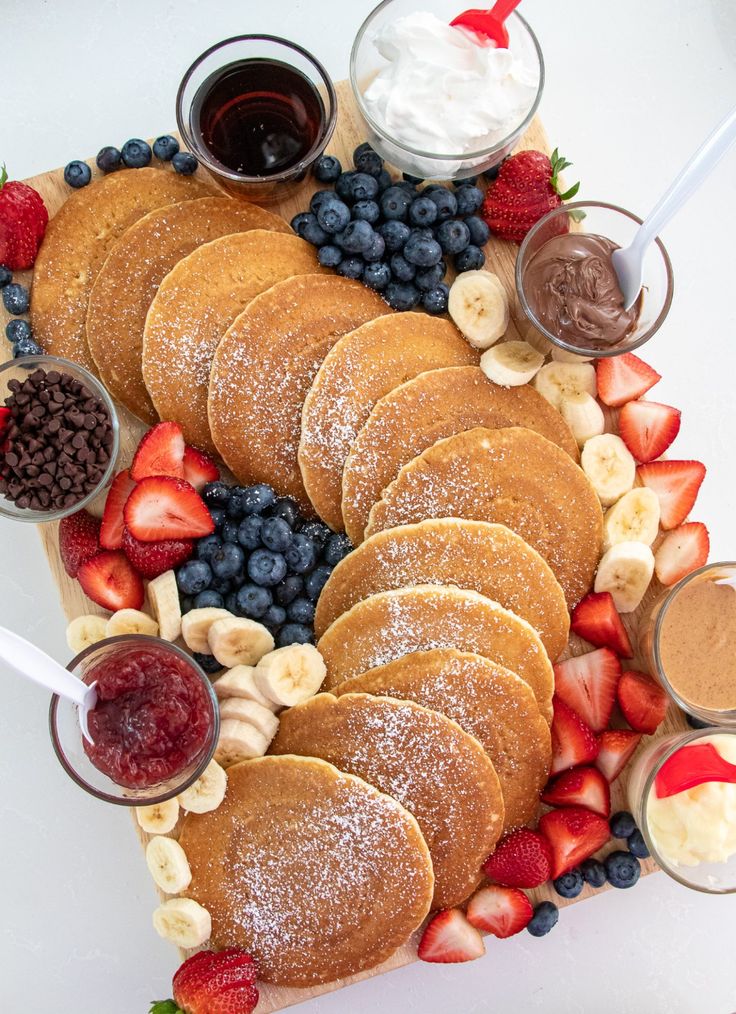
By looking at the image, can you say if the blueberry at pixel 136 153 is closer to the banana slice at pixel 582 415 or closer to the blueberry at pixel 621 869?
the banana slice at pixel 582 415

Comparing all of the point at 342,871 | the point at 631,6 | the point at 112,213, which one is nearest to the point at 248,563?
the point at 342,871

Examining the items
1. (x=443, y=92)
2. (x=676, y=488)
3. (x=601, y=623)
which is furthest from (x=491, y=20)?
(x=601, y=623)

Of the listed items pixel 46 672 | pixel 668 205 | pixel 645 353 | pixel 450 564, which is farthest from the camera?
pixel 645 353

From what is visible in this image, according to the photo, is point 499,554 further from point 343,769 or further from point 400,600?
point 343,769

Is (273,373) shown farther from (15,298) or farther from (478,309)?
(15,298)

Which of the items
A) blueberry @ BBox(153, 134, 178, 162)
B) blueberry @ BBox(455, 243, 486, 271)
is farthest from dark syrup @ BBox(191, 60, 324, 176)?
blueberry @ BBox(455, 243, 486, 271)
